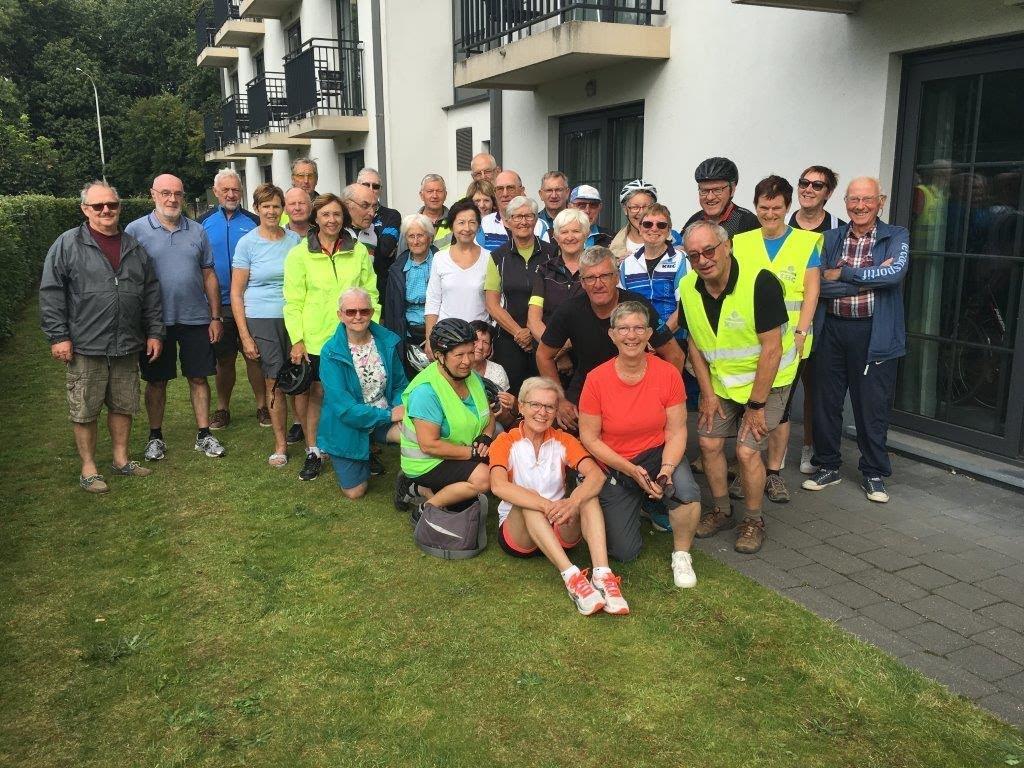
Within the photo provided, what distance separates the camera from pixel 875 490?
5.19m

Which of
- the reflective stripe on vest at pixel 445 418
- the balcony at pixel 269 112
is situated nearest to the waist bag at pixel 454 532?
the reflective stripe on vest at pixel 445 418

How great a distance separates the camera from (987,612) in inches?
150

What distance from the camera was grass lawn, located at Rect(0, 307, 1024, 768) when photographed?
2955mm

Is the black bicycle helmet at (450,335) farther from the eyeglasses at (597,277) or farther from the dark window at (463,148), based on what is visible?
the dark window at (463,148)

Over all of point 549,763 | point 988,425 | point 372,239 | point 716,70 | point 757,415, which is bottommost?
point 549,763

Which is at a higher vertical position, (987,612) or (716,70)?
(716,70)

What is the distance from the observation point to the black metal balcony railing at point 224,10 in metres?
23.9

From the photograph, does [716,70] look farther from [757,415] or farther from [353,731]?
[353,731]

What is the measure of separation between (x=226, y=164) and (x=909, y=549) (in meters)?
33.2

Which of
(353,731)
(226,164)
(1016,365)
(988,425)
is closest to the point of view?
(353,731)

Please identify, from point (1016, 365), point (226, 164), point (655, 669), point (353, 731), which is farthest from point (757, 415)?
point (226, 164)

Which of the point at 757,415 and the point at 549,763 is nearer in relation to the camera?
the point at 549,763

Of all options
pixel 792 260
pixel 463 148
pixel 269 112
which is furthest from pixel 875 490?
pixel 269 112

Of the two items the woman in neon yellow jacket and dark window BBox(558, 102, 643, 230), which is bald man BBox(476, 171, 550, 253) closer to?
the woman in neon yellow jacket
